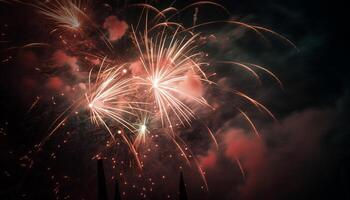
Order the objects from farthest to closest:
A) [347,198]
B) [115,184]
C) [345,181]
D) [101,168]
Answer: [345,181] < [347,198] < [115,184] < [101,168]

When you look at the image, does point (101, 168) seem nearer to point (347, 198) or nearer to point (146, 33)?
point (146, 33)

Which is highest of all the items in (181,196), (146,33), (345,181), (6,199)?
(345,181)

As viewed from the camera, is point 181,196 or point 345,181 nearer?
point 181,196

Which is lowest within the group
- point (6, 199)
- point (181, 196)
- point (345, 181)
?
point (181, 196)

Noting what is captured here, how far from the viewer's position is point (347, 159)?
5134 centimetres

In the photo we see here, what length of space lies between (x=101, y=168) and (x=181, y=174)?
5.20 meters

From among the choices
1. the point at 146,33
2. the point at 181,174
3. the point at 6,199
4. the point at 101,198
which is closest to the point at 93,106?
the point at 146,33

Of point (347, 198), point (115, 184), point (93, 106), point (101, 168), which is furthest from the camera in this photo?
point (347, 198)

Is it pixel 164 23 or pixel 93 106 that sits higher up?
pixel 164 23

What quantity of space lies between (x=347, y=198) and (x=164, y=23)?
135ft

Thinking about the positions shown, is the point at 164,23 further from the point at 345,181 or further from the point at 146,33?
the point at 345,181

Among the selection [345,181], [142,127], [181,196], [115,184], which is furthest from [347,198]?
[142,127]

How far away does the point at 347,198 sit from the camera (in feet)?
152

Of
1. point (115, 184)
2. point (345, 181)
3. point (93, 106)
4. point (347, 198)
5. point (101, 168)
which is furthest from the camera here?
point (345, 181)
